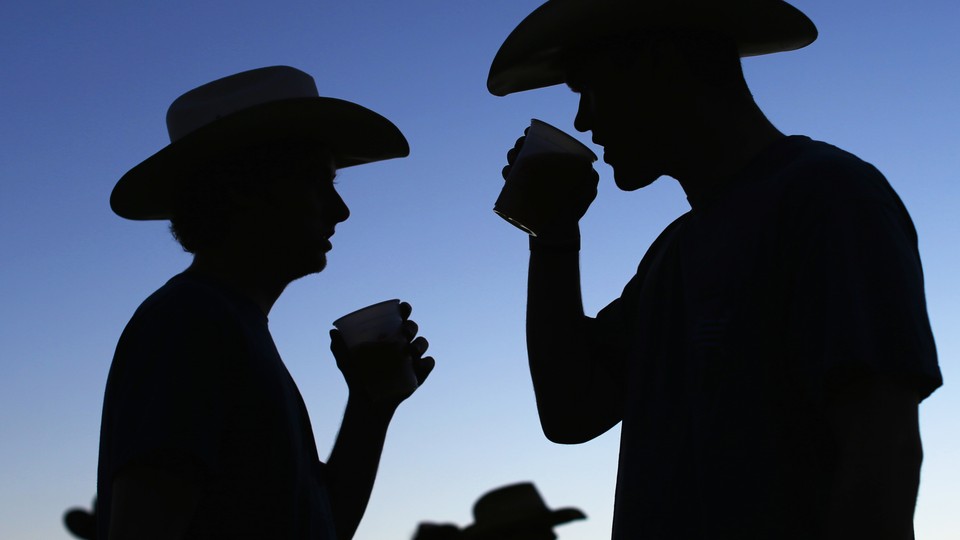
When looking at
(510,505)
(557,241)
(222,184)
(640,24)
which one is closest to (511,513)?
(510,505)

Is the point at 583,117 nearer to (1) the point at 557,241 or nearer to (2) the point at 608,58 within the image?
(2) the point at 608,58

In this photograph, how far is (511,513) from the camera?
8.59ft

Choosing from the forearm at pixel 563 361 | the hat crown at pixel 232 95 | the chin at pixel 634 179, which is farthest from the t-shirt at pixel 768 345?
the hat crown at pixel 232 95

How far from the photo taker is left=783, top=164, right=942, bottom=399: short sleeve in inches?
77.5

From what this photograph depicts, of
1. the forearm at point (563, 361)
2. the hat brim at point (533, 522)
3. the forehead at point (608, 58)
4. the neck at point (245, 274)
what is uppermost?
the forehead at point (608, 58)

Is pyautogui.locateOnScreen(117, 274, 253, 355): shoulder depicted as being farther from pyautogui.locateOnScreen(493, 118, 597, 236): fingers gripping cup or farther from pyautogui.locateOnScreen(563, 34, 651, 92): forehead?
pyautogui.locateOnScreen(563, 34, 651, 92): forehead

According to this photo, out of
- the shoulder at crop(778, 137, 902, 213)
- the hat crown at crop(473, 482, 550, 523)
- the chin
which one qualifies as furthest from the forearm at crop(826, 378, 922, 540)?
the chin

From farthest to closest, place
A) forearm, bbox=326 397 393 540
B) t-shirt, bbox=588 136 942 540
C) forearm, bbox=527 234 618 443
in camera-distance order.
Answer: forearm, bbox=326 397 393 540
forearm, bbox=527 234 618 443
t-shirt, bbox=588 136 942 540

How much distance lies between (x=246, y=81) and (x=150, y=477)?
1645 mm

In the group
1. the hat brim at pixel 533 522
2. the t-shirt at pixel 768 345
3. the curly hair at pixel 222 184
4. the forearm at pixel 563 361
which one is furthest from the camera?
the curly hair at pixel 222 184

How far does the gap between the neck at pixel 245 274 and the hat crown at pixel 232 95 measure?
0.44 metres

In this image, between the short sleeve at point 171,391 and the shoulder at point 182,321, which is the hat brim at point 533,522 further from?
the shoulder at point 182,321

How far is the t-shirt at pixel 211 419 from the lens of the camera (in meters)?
2.62

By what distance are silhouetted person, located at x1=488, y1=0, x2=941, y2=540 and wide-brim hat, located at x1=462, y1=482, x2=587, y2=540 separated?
0.17 meters
